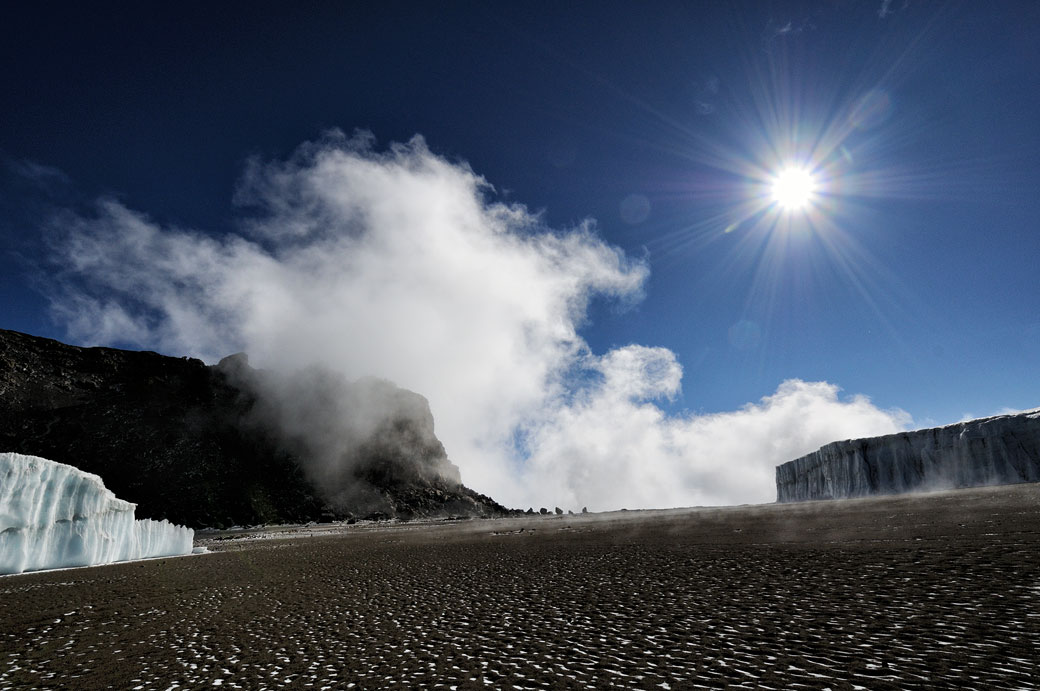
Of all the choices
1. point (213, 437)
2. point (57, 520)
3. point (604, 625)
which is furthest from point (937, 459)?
point (213, 437)

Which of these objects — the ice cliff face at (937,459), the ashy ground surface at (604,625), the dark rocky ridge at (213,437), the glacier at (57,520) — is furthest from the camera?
the dark rocky ridge at (213,437)

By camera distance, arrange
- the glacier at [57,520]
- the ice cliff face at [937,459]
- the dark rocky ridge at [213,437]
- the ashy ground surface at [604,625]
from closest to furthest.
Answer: the ashy ground surface at [604,625] → the glacier at [57,520] → the ice cliff face at [937,459] → the dark rocky ridge at [213,437]

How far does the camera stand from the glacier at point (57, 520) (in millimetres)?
25656

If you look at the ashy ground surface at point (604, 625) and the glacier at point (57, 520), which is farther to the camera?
the glacier at point (57, 520)

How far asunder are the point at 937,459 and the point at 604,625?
7099 centimetres

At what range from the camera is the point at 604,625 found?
28.1ft

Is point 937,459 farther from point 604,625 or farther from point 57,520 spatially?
point 57,520

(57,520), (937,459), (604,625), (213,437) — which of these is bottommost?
(57,520)

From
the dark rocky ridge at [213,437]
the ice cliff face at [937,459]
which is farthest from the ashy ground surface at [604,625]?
the dark rocky ridge at [213,437]

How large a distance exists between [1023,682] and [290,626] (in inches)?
454

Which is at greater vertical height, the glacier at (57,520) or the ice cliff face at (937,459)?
the ice cliff face at (937,459)

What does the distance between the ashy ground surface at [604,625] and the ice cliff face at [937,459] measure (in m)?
51.5

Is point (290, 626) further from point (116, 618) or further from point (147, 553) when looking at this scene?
point (147, 553)

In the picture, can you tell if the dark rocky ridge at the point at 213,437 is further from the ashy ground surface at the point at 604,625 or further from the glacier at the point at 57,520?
the ashy ground surface at the point at 604,625
